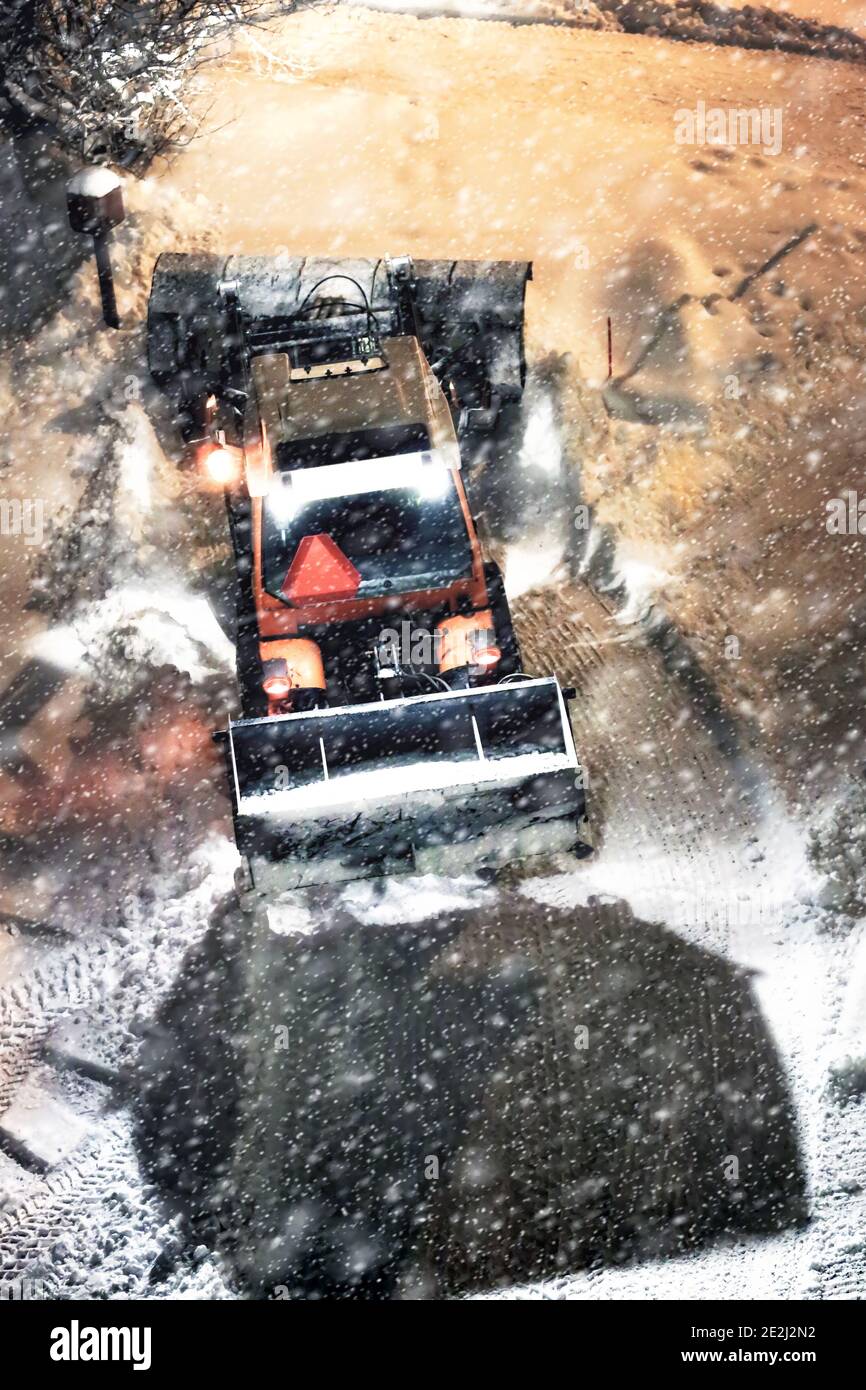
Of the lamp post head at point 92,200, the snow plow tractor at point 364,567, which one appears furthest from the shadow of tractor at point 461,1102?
the lamp post head at point 92,200

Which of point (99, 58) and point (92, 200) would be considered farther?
point (99, 58)

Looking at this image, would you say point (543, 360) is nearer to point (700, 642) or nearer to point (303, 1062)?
point (700, 642)

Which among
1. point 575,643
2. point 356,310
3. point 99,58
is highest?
point 99,58

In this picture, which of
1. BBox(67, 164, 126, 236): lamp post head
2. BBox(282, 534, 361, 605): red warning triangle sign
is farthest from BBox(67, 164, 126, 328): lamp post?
BBox(282, 534, 361, 605): red warning triangle sign

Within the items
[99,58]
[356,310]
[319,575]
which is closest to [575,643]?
[319,575]

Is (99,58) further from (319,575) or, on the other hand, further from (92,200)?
(319,575)

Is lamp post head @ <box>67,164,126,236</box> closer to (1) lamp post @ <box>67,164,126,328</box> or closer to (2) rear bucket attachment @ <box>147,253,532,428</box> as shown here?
(1) lamp post @ <box>67,164,126,328</box>
